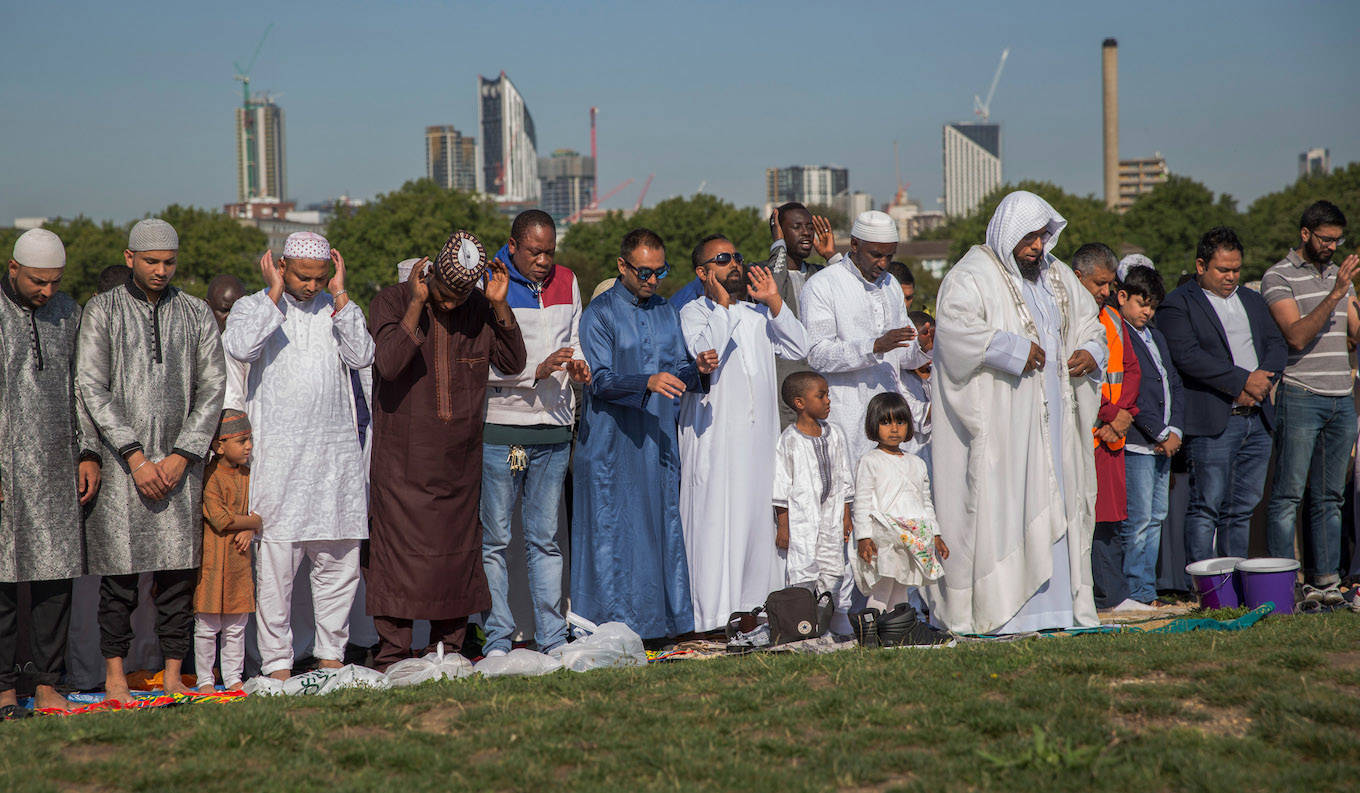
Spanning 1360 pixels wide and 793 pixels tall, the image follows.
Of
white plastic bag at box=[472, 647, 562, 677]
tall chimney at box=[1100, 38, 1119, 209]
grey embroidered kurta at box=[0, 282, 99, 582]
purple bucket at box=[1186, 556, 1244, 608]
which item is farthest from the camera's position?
tall chimney at box=[1100, 38, 1119, 209]

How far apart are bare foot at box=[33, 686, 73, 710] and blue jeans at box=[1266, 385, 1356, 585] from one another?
23.2 ft

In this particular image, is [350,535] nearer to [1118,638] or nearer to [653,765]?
[653,765]

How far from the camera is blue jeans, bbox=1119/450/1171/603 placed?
25.5 ft

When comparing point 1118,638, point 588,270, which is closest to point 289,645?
point 1118,638

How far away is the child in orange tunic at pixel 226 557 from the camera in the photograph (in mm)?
5914

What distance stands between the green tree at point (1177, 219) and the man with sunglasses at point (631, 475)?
2576 inches

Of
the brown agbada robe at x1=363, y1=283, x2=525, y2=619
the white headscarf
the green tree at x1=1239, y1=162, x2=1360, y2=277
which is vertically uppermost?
the green tree at x1=1239, y1=162, x2=1360, y2=277

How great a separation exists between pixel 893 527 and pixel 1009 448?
31.6 inches

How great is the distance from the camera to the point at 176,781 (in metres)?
4.02

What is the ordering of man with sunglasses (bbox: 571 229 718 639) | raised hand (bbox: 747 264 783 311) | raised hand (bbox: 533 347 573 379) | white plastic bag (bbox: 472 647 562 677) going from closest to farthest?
white plastic bag (bbox: 472 647 562 677) → raised hand (bbox: 533 347 573 379) → man with sunglasses (bbox: 571 229 718 639) → raised hand (bbox: 747 264 783 311)

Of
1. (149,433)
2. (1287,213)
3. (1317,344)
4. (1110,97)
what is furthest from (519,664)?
(1110,97)

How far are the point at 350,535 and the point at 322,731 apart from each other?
1.69 metres

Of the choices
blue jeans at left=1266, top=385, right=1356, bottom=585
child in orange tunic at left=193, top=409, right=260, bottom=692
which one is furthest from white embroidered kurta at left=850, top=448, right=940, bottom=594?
child in orange tunic at left=193, top=409, right=260, bottom=692

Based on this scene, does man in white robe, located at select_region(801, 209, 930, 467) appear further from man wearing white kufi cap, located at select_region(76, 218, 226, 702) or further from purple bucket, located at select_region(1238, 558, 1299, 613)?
man wearing white kufi cap, located at select_region(76, 218, 226, 702)
